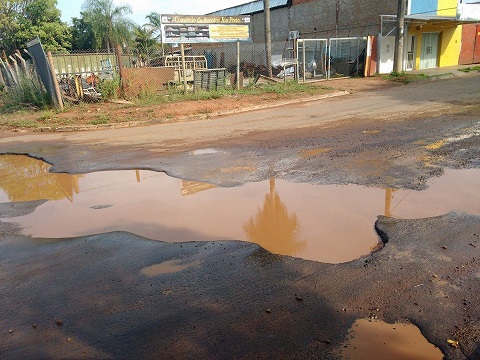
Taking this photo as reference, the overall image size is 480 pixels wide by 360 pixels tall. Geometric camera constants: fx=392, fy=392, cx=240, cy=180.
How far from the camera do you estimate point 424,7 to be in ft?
84.6

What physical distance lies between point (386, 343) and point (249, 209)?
107 inches

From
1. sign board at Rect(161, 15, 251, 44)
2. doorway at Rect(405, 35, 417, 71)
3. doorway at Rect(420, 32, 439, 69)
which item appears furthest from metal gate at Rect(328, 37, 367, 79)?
doorway at Rect(420, 32, 439, 69)

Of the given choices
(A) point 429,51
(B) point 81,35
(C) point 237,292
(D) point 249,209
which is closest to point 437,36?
(A) point 429,51

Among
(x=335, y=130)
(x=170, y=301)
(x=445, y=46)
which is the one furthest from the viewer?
(x=445, y=46)

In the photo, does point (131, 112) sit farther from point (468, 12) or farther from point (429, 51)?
point (468, 12)

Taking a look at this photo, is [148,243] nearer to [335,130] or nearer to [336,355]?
[336,355]

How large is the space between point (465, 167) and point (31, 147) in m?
9.30

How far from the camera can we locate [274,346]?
2.53m

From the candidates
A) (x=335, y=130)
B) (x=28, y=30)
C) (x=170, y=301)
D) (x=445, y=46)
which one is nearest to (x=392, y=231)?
(x=170, y=301)

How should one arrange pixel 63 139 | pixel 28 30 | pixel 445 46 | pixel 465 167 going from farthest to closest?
pixel 28 30 → pixel 445 46 → pixel 63 139 → pixel 465 167

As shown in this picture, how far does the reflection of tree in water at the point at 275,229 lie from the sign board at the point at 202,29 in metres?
16.4

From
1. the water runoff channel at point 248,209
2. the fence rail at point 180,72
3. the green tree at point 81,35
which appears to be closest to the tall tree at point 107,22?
the green tree at point 81,35

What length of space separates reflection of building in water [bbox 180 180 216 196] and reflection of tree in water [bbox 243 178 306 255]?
3.58 feet

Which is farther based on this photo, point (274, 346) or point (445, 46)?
point (445, 46)
